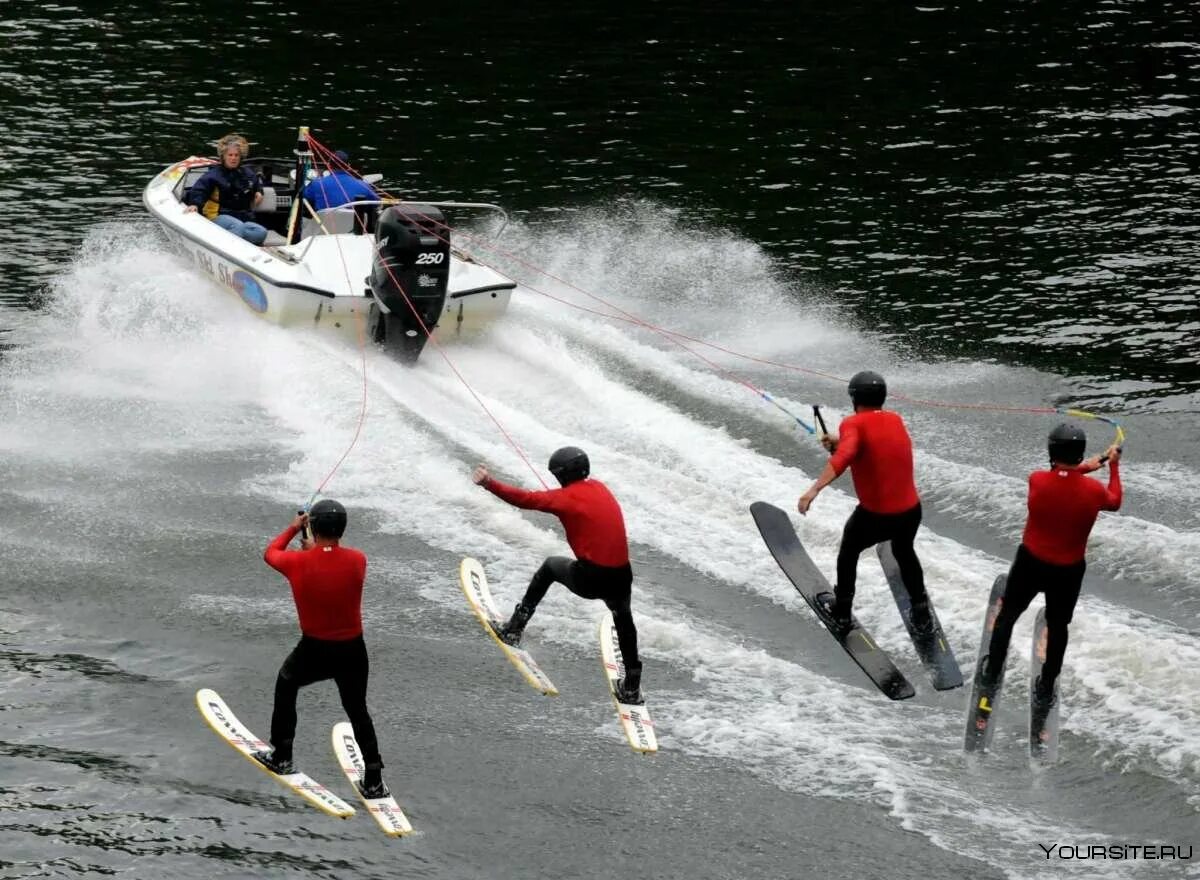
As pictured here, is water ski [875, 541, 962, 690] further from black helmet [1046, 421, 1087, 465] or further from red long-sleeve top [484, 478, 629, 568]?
red long-sleeve top [484, 478, 629, 568]

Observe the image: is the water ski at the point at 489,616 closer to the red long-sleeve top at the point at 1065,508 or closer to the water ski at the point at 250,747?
the water ski at the point at 250,747

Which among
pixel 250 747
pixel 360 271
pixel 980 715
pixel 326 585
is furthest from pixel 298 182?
pixel 980 715

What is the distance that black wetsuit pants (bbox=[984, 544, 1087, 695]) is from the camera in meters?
9.73

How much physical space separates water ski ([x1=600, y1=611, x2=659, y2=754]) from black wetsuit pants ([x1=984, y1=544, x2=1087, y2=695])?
6.97ft

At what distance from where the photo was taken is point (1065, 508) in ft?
31.6

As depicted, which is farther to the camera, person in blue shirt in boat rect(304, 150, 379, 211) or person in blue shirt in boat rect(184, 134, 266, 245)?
person in blue shirt in boat rect(184, 134, 266, 245)

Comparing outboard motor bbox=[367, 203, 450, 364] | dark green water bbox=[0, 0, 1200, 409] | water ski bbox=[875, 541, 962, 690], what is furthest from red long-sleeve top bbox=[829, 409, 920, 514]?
outboard motor bbox=[367, 203, 450, 364]

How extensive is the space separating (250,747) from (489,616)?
206 centimetres

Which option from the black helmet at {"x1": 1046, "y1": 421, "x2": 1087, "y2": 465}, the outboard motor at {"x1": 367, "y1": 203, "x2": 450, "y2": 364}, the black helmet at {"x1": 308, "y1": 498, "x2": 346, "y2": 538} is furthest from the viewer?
the outboard motor at {"x1": 367, "y1": 203, "x2": 450, "y2": 364}

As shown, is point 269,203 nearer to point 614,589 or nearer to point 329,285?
point 329,285

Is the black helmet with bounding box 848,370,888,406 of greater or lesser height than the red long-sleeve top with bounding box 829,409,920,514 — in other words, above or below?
above

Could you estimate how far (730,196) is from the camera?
77.8 feet

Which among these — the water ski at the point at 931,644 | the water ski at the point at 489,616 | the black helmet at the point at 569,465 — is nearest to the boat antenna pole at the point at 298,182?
the water ski at the point at 489,616

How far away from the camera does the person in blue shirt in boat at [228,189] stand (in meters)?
19.3
